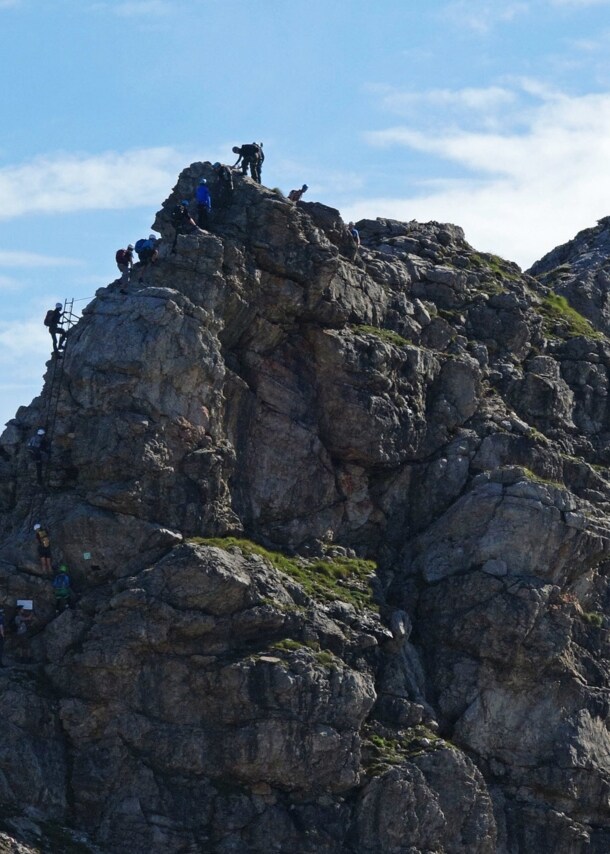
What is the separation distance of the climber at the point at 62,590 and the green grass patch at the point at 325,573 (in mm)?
5045

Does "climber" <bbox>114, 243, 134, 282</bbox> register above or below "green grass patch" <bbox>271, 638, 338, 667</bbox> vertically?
above

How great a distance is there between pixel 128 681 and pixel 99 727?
6.18ft

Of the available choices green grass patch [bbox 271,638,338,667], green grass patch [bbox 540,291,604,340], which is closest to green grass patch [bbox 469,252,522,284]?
green grass patch [bbox 540,291,604,340]

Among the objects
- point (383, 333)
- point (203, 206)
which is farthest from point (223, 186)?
point (383, 333)

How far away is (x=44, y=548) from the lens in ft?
255

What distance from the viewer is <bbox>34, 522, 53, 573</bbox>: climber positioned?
77.6 meters

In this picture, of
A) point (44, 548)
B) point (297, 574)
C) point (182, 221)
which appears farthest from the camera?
point (182, 221)

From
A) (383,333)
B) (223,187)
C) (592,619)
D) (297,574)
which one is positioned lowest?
(592,619)

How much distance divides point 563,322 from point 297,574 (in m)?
23.6

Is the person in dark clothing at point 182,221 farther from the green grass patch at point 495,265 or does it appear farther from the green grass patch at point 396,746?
the green grass patch at point 396,746

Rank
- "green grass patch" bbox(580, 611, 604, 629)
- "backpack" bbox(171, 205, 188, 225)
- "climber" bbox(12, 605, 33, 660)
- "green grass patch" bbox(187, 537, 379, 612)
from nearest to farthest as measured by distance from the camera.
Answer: "climber" bbox(12, 605, 33, 660) → "green grass patch" bbox(187, 537, 379, 612) → "backpack" bbox(171, 205, 188, 225) → "green grass patch" bbox(580, 611, 604, 629)

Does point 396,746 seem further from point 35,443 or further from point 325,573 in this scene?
point 35,443

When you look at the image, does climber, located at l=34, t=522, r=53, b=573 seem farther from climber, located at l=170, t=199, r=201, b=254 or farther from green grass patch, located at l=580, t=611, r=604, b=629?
green grass patch, located at l=580, t=611, r=604, b=629

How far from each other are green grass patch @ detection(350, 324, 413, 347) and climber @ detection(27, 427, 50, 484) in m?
14.6
